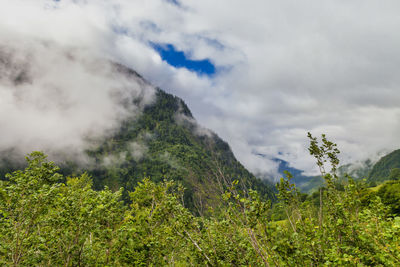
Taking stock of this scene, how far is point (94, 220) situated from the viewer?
19.9ft

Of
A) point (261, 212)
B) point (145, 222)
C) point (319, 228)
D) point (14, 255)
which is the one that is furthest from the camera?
point (145, 222)

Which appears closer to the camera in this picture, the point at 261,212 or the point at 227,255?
the point at 261,212

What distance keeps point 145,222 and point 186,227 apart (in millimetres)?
2153

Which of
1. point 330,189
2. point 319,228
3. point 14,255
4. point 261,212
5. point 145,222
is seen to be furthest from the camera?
point 145,222

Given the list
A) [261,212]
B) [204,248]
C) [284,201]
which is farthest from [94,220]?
[284,201]

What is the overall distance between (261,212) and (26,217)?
745cm

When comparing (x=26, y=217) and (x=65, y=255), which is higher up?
(x=26, y=217)

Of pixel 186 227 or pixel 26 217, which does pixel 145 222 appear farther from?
pixel 26 217

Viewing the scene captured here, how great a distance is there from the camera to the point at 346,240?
229 inches

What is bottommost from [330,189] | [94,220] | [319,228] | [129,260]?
[129,260]

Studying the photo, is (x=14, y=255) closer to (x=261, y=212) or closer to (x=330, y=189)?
(x=261, y=212)

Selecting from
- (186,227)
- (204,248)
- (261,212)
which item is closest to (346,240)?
(261,212)

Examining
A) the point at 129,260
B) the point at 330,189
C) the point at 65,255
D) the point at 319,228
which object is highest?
the point at 330,189

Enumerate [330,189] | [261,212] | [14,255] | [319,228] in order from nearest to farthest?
[261,212] → [319,228] → [14,255] → [330,189]
